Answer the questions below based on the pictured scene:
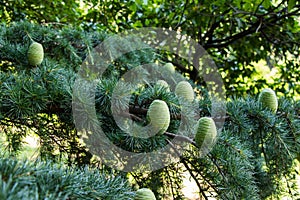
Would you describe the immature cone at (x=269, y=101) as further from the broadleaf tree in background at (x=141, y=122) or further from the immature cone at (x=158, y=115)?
the immature cone at (x=158, y=115)

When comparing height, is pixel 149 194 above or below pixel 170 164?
below

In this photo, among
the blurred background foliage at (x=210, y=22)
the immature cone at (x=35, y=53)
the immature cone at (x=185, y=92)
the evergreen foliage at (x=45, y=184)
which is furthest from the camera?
the blurred background foliage at (x=210, y=22)

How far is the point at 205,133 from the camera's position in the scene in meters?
0.58

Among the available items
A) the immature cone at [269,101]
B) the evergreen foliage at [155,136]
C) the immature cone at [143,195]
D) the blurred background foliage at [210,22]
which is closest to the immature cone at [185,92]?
the evergreen foliage at [155,136]

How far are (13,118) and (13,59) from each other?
33 cm

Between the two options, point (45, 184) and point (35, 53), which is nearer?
point (45, 184)

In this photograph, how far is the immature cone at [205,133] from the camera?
576mm

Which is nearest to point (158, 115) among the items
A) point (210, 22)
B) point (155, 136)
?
point (155, 136)

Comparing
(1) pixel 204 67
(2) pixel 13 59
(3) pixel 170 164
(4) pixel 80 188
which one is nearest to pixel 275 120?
(3) pixel 170 164

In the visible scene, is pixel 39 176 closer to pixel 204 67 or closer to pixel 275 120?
pixel 275 120

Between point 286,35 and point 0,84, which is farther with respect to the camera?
point 286,35

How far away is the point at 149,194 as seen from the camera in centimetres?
48

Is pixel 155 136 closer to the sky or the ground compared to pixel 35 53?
closer to the ground

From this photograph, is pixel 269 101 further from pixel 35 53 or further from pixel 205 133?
pixel 35 53
